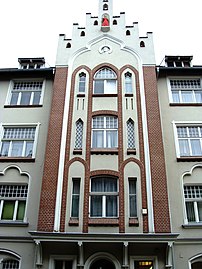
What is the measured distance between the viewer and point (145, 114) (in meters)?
16.6

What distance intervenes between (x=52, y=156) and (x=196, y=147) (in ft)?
27.3

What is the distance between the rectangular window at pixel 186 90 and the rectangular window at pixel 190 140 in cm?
206

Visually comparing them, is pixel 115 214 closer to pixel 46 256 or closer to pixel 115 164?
pixel 115 164

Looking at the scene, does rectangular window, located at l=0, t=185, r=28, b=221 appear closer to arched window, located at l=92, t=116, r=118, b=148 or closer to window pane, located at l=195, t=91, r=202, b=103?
arched window, located at l=92, t=116, r=118, b=148

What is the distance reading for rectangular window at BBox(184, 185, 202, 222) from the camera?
14.6 m

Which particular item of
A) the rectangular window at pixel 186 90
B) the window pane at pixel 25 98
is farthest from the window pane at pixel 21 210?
the rectangular window at pixel 186 90

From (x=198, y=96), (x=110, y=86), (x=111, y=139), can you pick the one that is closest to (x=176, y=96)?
(x=198, y=96)

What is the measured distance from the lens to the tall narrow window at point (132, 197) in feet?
46.2

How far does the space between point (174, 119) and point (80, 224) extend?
8.43 meters

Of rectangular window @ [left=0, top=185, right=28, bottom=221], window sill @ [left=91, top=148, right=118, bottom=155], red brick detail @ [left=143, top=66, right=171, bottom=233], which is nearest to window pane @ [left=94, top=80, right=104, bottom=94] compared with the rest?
red brick detail @ [left=143, top=66, right=171, bottom=233]

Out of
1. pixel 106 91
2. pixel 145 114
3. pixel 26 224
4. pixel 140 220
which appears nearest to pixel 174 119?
pixel 145 114

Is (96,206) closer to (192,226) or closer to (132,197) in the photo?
(132,197)

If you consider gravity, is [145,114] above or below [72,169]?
above

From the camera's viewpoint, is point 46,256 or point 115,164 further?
point 115,164
